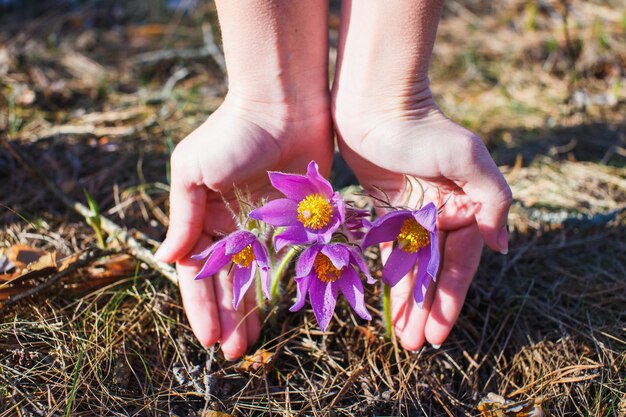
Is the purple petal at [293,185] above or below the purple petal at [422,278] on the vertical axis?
above

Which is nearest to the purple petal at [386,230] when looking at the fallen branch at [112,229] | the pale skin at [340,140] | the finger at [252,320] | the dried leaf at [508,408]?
the pale skin at [340,140]

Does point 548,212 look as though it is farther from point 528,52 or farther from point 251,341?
point 528,52

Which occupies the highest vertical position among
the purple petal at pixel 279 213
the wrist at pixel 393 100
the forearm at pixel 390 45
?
the forearm at pixel 390 45

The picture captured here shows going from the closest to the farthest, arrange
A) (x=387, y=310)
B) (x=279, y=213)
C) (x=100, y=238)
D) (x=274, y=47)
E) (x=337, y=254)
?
(x=337, y=254), (x=279, y=213), (x=387, y=310), (x=274, y=47), (x=100, y=238)

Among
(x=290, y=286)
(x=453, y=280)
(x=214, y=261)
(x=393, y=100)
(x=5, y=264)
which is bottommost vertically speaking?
(x=290, y=286)

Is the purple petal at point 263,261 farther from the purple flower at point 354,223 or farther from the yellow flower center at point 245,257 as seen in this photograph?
the purple flower at point 354,223

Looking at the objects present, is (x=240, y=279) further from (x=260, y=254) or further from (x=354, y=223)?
(x=354, y=223)

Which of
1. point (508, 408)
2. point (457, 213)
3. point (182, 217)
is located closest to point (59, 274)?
point (182, 217)

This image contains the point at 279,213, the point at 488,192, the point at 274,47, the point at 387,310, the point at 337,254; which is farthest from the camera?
the point at 274,47
